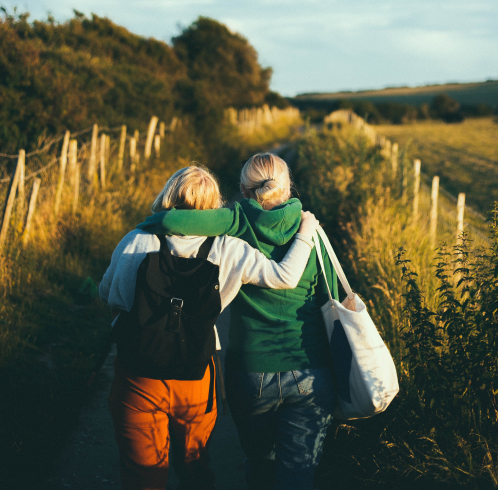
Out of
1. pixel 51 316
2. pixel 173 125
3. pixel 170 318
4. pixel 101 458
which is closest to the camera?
pixel 170 318

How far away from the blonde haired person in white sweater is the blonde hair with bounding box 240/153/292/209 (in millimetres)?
183

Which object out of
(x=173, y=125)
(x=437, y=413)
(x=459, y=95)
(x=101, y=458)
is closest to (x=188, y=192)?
(x=437, y=413)

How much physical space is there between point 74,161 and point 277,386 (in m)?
6.34

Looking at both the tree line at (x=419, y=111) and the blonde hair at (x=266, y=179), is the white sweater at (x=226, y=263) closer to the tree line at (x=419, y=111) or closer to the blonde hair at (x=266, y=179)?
the blonde hair at (x=266, y=179)

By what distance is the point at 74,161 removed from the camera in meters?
7.59

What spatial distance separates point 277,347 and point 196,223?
634 mm

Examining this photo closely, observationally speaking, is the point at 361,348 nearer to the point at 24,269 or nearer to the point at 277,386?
the point at 277,386

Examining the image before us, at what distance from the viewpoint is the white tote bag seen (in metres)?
2.15

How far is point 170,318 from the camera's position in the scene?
202cm

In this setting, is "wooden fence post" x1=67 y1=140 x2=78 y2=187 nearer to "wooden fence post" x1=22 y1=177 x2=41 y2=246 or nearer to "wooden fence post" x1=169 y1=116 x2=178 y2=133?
"wooden fence post" x1=22 y1=177 x2=41 y2=246

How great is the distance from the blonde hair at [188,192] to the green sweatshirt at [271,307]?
0.40ft

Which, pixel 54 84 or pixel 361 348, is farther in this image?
pixel 54 84

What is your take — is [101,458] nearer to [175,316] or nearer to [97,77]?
[175,316]

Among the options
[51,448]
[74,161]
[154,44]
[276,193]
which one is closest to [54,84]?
[74,161]
